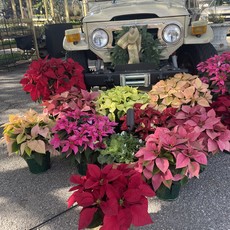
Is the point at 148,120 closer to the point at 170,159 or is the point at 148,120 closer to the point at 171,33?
the point at 170,159

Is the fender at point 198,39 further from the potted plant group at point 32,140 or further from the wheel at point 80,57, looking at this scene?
the potted plant group at point 32,140

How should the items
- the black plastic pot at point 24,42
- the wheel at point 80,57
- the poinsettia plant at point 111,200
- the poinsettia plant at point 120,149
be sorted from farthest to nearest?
the black plastic pot at point 24,42 < the wheel at point 80,57 < the poinsettia plant at point 120,149 < the poinsettia plant at point 111,200

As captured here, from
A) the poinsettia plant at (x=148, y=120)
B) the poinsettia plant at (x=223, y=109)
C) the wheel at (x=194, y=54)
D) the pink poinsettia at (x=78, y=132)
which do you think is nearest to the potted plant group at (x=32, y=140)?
the pink poinsettia at (x=78, y=132)

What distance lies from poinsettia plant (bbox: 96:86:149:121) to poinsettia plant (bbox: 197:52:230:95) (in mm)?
791

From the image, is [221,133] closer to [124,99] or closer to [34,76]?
[124,99]

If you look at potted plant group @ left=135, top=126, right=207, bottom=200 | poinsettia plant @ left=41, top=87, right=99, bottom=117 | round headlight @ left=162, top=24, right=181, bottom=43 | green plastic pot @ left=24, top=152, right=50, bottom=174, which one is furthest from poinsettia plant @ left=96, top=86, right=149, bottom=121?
round headlight @ left=162, top=24, right=181, bottom=43

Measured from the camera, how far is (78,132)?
2.47 m

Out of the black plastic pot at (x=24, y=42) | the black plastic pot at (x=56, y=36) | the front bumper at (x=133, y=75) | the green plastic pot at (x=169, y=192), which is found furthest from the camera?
the black plastic pot at (x=24, y=42)

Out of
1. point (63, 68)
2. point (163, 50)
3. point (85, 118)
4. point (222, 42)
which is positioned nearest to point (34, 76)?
point (63, 68)

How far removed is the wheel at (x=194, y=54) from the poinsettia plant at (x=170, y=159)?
2240 millimetres

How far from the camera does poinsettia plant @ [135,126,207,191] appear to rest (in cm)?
200

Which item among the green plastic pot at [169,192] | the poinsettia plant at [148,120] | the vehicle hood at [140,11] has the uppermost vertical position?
the vehicle hood at [140,11]

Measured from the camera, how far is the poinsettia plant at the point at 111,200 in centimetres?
149

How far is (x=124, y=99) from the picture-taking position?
301cm
